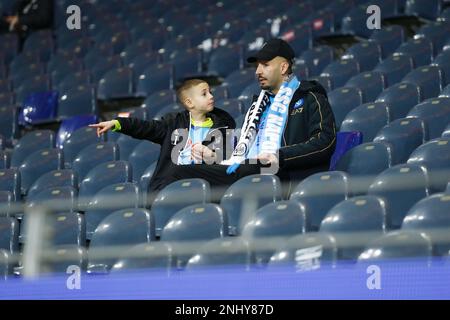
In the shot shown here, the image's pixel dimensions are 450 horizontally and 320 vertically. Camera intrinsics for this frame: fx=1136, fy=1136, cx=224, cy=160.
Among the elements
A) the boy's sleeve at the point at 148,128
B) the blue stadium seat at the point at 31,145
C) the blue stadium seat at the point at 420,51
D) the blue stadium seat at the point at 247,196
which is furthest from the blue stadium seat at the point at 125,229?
the blue stadium seat at the point at 420,51

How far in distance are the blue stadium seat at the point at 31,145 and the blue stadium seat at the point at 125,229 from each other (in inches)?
94.7

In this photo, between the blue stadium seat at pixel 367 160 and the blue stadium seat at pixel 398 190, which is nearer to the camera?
the blue stadium seat at pixel 398 190

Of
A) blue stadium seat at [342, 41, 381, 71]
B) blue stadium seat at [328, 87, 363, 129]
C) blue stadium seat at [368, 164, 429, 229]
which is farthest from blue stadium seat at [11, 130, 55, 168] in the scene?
blue stadium seat at [368, 164, 429, 229]

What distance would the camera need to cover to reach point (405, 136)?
7.25 m

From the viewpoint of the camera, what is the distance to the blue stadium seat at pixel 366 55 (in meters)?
9.47

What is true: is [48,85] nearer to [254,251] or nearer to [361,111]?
[361,111]

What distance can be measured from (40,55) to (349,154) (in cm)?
593

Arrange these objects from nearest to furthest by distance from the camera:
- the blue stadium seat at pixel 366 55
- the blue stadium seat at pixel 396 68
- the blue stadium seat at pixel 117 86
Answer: the blue stadium seat at pixel 396 68 → the blue stadium seat at pixel 366 55 → the blue stadium seat at pixel 117 86

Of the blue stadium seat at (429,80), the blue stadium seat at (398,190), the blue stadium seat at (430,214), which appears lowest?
the blue stadium seat at (430,214)

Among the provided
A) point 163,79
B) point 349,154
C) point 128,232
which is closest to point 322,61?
point 163,79

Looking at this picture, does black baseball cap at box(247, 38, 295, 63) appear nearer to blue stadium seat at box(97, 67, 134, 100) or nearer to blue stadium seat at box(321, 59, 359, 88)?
blue stadium seat at box(321, 59, 359, 88)

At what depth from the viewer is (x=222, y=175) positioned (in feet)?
23.2

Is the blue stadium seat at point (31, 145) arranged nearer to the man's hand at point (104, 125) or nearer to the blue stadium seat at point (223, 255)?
the man's hand at point (104, 125)

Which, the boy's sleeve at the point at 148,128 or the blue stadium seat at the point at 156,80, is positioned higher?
the blue stadium seat at the point at 156,80
